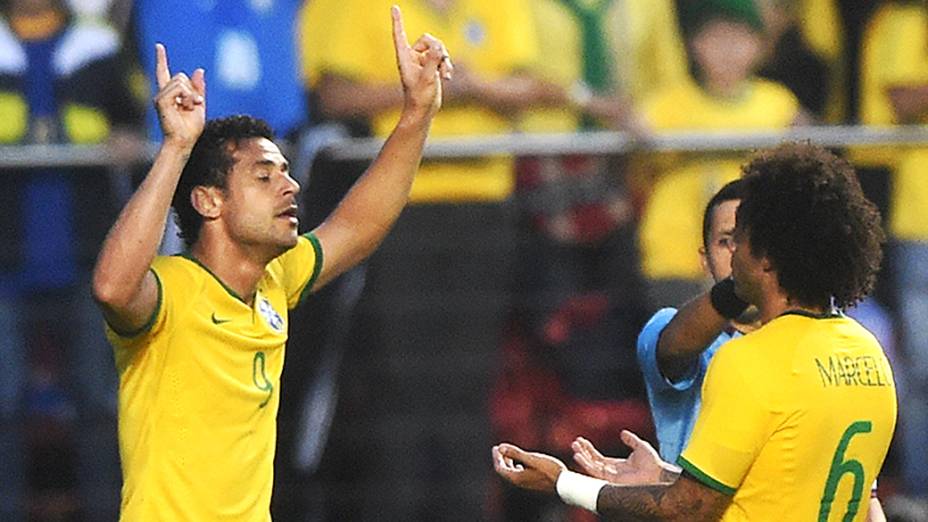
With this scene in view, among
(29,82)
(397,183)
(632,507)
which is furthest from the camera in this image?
(29,82)

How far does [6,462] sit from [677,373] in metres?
4.38

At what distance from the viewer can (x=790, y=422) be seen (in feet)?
15.6

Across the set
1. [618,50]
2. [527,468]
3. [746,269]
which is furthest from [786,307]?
[618,50]

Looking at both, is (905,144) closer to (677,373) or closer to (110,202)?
(110,202)

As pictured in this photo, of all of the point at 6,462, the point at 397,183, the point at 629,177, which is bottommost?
the point at 6,462

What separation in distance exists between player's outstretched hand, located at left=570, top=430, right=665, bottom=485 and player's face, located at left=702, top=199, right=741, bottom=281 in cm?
63

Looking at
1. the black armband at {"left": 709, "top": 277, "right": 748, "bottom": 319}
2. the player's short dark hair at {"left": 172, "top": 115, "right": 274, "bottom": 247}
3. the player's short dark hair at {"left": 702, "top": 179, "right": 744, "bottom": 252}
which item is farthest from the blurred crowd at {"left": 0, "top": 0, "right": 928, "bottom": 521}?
the black armband at {"left": 709, "top": 277, "right": 748, "bottom": 319}

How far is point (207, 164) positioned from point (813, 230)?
1.79 metres

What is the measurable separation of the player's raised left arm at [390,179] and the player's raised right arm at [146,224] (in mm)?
868

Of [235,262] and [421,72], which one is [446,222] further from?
[235,262]

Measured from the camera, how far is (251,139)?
5.83 meters

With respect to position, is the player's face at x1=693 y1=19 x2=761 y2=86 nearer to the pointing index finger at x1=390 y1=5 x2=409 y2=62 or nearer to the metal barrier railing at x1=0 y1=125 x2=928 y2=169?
the metal barrier railing at x1=0 y1=125 x2=928 y2=169

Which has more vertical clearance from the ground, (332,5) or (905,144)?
(332,5)

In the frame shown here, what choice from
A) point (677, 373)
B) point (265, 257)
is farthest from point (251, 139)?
point (677, 373)
